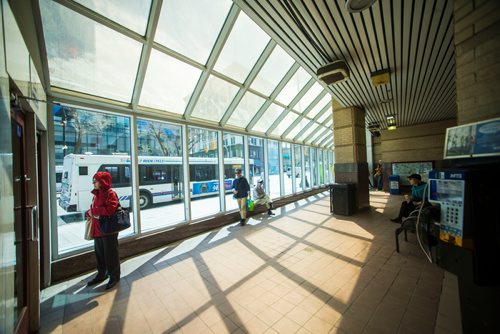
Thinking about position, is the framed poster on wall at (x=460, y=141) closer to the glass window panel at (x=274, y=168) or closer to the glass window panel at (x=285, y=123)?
the glass window panel at (x=285, y=123)

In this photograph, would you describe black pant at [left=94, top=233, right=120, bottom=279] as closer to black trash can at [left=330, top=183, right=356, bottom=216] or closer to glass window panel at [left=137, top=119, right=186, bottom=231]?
glass window panel at [left=137, top=119, right=186, bottom=231]

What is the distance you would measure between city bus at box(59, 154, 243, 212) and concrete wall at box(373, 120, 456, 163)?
9.19m

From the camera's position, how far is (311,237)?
467 centimetres

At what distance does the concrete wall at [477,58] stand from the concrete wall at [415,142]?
10.7 meters

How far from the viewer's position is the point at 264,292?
270cm

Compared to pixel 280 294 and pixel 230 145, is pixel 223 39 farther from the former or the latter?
pixel 280 294

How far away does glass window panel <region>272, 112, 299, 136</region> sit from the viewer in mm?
7982

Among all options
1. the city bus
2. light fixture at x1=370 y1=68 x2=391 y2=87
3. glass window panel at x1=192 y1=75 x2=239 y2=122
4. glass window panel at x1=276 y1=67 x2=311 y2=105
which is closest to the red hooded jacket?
the city bus

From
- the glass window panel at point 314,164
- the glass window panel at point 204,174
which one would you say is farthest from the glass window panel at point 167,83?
the glass window panel at point 314,164

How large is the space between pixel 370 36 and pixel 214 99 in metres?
3.59

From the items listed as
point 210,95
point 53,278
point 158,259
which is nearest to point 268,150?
point 210,95

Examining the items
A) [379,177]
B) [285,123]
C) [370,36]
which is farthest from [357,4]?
[379,177]

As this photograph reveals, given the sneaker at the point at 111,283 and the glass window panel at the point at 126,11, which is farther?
the sneaker at the point at 111,283

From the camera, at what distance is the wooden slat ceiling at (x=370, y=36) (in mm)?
2799
